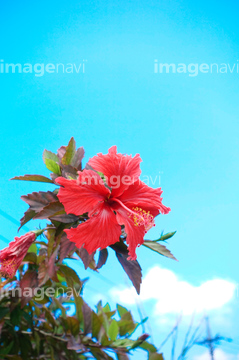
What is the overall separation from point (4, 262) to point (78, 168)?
1.33 feet

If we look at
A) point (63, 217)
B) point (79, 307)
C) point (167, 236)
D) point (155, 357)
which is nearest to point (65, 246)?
point (63, 217)

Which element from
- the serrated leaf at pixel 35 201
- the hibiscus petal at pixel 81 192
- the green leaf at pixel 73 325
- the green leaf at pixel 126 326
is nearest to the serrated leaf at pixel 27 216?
the serrated leaf at pixel 35 201

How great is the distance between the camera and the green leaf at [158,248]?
1106 millimetres

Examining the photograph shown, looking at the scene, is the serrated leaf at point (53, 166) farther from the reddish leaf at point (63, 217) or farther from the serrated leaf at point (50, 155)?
the reddish leaf at point (63, 217)

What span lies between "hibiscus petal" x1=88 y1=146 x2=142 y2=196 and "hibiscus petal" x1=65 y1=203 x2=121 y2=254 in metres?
0.10

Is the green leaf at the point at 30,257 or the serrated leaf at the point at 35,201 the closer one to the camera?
the serrated leaf at the point at 35,201

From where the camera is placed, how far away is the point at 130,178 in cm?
102

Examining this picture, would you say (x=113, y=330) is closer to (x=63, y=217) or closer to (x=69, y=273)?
(x=69, y=273)

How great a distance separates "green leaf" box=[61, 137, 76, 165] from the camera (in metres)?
1.23

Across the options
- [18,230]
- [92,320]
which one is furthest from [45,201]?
[92,320]

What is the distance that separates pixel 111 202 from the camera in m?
1.02

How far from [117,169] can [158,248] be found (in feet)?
1.04

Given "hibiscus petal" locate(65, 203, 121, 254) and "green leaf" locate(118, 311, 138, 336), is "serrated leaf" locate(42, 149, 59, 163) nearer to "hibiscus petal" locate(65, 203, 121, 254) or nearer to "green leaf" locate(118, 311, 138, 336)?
"hibiscus petal" locate(65, 203, 121, 254)

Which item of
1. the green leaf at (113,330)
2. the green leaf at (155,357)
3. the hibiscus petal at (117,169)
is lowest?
the green leaf at (155,357)
